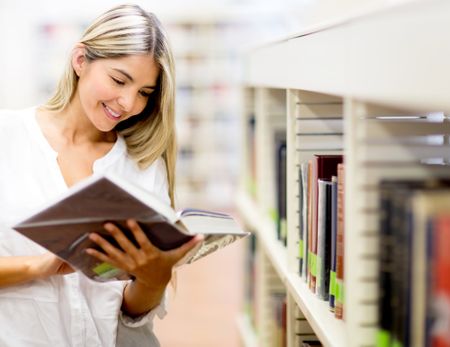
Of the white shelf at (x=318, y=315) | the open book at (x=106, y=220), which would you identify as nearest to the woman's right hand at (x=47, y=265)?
the open book at (x=106, y=220)

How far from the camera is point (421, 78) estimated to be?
1.04 meters

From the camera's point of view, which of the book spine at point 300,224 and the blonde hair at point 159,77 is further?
the book spine at point 300,224

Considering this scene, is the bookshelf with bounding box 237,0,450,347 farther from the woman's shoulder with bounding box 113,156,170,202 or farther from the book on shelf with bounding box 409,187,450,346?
the woman's shoulder with bounding box 113,156,170,202

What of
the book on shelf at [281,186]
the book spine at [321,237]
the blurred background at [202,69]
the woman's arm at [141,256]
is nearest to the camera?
the woman's arm at [141,256]

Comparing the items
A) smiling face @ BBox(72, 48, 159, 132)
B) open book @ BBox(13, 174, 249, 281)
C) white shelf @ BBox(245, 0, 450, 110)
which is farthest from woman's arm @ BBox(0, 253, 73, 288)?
white shelf @ BBox(245, 0, 450, 110)

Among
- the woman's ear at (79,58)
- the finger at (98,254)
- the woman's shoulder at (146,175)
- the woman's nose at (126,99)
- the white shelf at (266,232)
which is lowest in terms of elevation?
the white shelf at (266,232)

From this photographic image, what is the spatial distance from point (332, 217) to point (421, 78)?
2.42 feet

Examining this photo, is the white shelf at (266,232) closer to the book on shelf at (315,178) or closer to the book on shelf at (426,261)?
the book on shelf at (315,178)

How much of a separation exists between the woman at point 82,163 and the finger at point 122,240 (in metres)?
0.20

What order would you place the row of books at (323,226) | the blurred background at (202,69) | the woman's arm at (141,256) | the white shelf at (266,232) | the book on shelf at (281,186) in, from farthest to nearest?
the blurred background at (202,69) → the book on shelf at (281,186) → the white shelf at (266,232) → the row of books at (323,226) → the woman's arm at (141,256)

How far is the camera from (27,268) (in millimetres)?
1811

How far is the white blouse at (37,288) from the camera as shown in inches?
74.4

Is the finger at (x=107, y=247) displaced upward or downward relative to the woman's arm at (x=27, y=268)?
upward

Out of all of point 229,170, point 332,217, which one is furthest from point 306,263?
point 229,170
